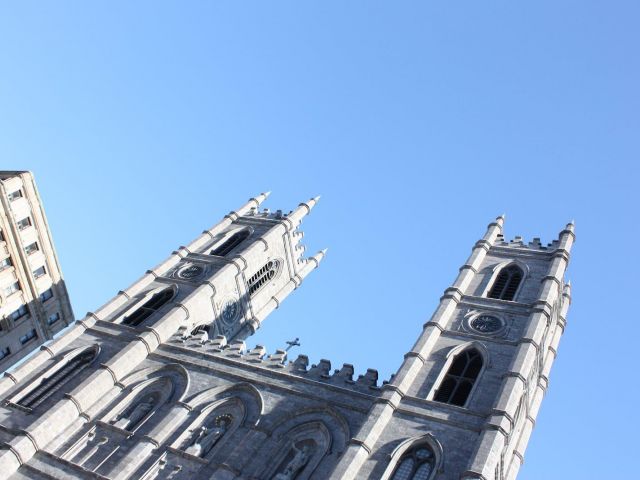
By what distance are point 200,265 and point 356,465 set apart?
20.6 metres

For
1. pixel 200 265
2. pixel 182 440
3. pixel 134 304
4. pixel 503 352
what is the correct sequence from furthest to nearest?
pixel 200 265 < pixel 134 304 < pixel 503 352 < pixel 182 440

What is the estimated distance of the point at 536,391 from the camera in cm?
3572

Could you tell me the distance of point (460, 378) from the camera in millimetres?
29359

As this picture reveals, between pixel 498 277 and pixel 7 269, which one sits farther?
pixel 7 269

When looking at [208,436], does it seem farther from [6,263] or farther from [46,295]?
[46,295]

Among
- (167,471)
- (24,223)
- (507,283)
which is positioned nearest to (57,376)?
(167,471)

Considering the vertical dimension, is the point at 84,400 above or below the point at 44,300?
below

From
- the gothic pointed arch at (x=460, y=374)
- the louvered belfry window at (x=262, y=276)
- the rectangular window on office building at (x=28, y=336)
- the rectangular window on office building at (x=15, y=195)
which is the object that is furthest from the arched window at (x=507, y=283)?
the rectangular window on office building at (x=15, y=195)

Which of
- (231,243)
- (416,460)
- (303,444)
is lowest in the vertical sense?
(303,444)

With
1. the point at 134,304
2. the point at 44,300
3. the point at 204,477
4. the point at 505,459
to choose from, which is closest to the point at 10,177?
the point at 44,300

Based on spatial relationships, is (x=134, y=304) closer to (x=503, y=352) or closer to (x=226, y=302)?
(x=226, y=302)

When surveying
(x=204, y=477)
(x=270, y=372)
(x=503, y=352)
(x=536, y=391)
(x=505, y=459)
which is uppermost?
(x=536, y=391)

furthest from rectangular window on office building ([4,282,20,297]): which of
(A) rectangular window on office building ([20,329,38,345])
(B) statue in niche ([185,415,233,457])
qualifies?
(B) statue in niche ([185,415,233,457])

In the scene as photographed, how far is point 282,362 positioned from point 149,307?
10765mm
